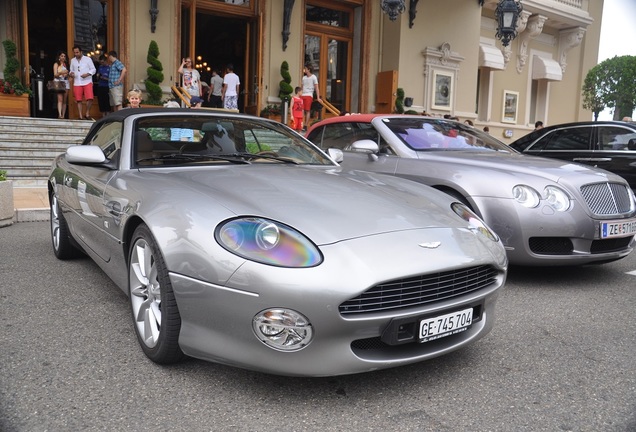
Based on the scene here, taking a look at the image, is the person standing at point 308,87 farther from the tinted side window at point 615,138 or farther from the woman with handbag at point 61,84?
the tinted side window at point 615,138

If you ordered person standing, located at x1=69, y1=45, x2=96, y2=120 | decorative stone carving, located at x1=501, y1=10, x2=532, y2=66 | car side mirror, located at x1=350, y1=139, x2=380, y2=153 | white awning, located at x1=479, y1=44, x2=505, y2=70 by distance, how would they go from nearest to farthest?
car side mirror, located at x1=350, y1=139, x2=380, y2=153 < person standing, located at x1=69, y1=45, x2=96, y2=120 < white awning, located at x1=479, y1=44, x2=505, y2=70 < decorative stone carving, located at x1=501, y1=10, x2=532, y2=66

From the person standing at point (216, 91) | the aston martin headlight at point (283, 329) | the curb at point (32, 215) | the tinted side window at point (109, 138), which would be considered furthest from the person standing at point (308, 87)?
the aston martin headlight at point (283, 329)

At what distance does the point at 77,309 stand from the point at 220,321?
5.60ft

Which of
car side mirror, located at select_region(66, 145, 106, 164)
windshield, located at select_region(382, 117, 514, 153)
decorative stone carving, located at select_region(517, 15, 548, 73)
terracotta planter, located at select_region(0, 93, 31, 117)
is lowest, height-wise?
car side mirror, located at select_region(66, 145, 106, 164)

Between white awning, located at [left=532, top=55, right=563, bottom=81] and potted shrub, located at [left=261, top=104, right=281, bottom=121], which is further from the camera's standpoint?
white awning, located at [left=532, top=55, right=563, bottom=81]

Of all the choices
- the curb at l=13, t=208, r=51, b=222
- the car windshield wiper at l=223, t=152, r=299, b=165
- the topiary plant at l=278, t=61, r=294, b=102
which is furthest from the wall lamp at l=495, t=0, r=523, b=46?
the car windshield wiper at l=223, t=152, r=299, b=165

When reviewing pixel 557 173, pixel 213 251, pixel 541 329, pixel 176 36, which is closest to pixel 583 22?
pixel 176 36

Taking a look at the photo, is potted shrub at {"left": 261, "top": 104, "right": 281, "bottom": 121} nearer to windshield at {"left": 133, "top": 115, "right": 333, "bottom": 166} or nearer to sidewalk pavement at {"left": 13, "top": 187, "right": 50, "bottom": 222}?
sidewalk pavement at {"left": 13, "top": 187, "right": 50, "bottom": 222}

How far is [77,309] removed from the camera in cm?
364

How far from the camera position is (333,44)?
57.0 ft

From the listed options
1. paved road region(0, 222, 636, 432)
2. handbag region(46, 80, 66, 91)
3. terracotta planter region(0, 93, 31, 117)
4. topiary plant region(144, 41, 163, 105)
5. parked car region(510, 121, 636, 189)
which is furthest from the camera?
topiary plant region(144, 41, 163, 105)

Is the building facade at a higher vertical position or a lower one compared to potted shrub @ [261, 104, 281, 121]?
higher

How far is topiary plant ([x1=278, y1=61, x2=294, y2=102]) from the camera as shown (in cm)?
1525

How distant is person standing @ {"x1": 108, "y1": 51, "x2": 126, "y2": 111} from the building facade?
2.19 feet
